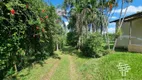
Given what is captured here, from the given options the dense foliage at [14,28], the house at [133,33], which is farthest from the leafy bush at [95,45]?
the dense foliage at [14,28]

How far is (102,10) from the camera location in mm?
14977

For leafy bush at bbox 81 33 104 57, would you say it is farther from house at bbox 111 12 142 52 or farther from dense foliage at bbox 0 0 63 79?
dense foliage at bbox 0 0 63 79

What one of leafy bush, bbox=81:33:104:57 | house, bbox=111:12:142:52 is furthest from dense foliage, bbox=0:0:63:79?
house, bbox=111:12:142:52

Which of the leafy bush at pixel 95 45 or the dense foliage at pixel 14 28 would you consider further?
the leafy bush at pixel 95 45

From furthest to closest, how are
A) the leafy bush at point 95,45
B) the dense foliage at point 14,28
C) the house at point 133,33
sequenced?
the house at point 133,33 → the leafy bush at point 95,45 → the dense foliage at point 14,28

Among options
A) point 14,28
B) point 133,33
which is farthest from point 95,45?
point 14,28

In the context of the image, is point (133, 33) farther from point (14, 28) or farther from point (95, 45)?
point (14, 28)

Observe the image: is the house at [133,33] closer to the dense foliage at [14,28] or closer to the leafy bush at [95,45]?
the leafy bush at [95,45]

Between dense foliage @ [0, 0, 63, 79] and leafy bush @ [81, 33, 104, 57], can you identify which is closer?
dense foliage @ [0, 0, 63, 79]

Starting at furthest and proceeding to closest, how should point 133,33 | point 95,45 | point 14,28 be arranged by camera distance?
point 133,33 → point 95,45 → point 14,28

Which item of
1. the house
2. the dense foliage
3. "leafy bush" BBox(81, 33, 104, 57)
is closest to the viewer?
the dense foliage

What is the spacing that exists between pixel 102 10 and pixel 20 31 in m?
10.3

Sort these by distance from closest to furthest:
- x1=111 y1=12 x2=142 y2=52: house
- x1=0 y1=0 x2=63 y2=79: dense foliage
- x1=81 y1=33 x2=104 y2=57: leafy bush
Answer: x1=0 y1=0 x2=63 y2=79: dense foliage, x1=81 y1=33 x2=104 y2=57: leafy bush, x1=111 y1=12 x2=142 y2=52: house

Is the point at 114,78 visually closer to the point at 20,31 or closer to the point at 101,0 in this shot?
the point at 20,31
